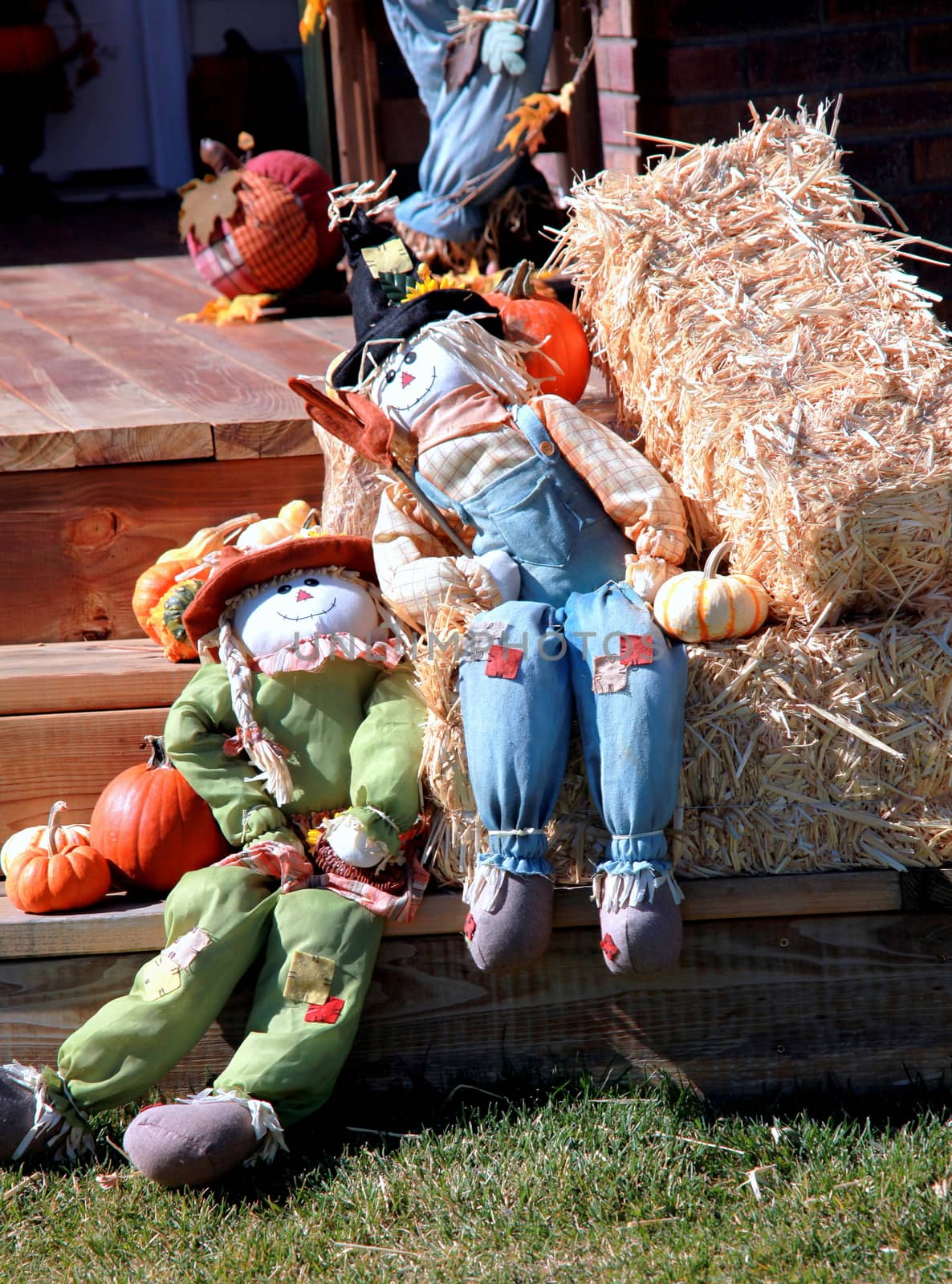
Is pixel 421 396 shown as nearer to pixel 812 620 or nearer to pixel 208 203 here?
pixel 812 620

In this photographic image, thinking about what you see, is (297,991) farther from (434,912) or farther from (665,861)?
(665,861)

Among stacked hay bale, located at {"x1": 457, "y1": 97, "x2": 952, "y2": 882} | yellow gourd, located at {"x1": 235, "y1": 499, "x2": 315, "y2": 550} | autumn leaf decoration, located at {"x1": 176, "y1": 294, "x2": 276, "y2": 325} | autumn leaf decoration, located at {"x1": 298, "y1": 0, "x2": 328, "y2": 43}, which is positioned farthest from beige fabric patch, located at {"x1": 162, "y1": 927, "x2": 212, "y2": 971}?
autumn leaf decoration, located at {"x1": 298, "y1": 0, "x2": 328, "y2": 43}

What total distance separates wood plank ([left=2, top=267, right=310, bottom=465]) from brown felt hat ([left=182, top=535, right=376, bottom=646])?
22.6 inches

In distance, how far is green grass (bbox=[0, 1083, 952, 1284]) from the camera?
6.86ft

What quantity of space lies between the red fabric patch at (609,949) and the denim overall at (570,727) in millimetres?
114

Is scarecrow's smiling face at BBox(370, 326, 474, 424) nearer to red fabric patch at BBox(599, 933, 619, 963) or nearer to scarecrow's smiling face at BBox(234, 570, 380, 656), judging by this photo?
scarecrow's smiling face at BBox(234, 570, 380, 656)

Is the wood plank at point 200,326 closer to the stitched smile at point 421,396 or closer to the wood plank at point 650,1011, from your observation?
the stitched smile at point 421,396

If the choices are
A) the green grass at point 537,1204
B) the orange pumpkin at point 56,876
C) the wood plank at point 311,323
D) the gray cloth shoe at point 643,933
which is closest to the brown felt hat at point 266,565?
the orange pumpkin at point 56,876

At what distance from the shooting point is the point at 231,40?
353 inches

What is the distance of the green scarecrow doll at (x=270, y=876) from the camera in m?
2.30

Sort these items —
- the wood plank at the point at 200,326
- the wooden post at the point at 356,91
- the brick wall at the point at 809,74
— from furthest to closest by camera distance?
the wooden post at the point at 356,91, the brick wall at the point at 809,74, the wood plank at the point at 200,326

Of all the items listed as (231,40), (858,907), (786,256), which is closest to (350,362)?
(786,256)

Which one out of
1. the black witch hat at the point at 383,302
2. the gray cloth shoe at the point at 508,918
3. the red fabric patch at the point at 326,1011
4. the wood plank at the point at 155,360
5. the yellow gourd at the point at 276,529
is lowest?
the red fabric patch at the point at 326,1011

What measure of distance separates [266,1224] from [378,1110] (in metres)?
0.33
